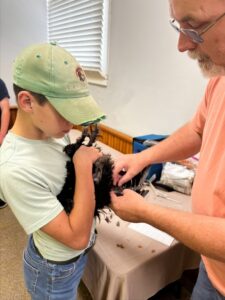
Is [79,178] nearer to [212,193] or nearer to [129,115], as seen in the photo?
[212,193]

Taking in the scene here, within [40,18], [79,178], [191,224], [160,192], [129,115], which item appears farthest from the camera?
[40,18]

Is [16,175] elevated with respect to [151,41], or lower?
lower

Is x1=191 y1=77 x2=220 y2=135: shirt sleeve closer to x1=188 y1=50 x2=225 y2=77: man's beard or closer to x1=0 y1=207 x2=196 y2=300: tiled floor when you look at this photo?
x1=188 y1=50 x2=225 y2=77: man's beard

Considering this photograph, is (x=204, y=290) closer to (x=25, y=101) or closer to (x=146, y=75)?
(x=25, y=101)

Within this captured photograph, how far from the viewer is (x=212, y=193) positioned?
0.70 m

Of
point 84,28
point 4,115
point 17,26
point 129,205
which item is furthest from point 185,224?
point 17,26

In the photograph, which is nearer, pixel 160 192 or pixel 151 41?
pixel 160 192

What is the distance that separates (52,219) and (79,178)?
0.45 ft

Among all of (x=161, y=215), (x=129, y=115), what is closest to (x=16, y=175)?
(x=161, y=215)

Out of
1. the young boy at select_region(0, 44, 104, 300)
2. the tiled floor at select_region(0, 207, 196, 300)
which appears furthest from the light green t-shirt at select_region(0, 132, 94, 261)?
the tiled floor at select_region(0, 207, 196, 300)

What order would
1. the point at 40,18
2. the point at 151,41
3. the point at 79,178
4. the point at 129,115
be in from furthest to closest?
the point at 40,18 → the point at 129,115 → the point at 151,41 → the point at 79,178

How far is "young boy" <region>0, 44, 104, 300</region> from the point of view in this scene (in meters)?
0.66

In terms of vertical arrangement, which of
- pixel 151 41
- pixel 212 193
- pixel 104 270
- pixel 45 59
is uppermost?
pixel 151 41

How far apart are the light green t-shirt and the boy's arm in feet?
0.10
